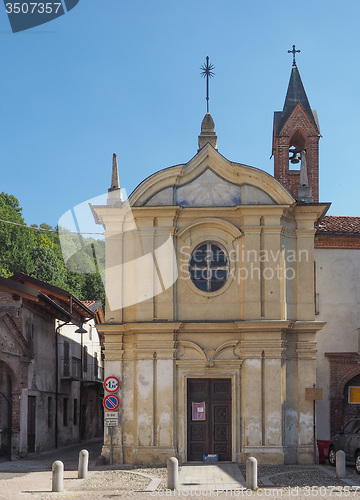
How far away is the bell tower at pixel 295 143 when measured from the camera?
29.2 metres

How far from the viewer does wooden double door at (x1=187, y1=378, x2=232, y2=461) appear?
68.8ft

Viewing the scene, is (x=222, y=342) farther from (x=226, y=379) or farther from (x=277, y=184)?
(x=277, y=184)

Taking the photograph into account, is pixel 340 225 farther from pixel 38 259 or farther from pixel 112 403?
pixel 38 259

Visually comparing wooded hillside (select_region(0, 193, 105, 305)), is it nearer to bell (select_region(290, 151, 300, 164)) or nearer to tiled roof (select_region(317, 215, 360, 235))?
bell (select_region(290, 151, 300, 164))

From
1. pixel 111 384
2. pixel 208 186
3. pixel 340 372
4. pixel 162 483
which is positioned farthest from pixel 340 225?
pixel 162 483

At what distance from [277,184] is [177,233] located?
135 inches

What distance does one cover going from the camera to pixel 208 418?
833 inches

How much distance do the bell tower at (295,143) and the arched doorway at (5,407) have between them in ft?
43.6

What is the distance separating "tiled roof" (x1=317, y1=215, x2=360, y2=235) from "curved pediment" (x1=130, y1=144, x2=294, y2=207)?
610cm

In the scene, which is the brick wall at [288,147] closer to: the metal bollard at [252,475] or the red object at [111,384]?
the red object at [111,384]

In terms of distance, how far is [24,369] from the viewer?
25.0m

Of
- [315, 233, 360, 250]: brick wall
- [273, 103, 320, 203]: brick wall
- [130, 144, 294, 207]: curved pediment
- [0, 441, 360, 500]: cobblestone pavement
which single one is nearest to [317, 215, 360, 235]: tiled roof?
[315, 233, 360, 250]: brick wall

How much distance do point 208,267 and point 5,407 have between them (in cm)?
903

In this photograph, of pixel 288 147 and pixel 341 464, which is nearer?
pixel 341 464
